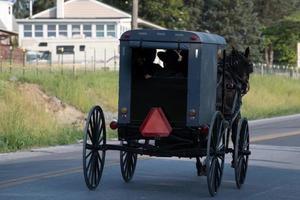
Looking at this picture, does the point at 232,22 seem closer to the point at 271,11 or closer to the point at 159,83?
the point at 271,11

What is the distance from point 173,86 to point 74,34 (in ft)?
182

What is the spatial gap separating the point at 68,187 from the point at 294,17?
8193cm

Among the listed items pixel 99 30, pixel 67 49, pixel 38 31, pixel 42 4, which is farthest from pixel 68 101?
pixel 42 4

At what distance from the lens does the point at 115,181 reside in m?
12.4

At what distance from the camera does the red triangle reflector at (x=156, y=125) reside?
10969mm

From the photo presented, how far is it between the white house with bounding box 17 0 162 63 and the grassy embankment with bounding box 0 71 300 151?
15242 mm

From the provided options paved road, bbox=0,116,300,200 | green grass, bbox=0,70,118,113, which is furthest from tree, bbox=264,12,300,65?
paved road, bbox=0,116,300,200

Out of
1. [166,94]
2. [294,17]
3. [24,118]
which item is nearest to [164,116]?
[166,94]

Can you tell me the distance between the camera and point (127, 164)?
40.8 feet

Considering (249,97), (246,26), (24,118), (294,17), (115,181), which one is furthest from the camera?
(294,17)

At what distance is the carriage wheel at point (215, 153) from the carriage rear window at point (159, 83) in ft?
2.09

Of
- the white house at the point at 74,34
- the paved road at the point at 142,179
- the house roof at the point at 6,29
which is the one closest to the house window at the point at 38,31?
the white house at the point at 74,34

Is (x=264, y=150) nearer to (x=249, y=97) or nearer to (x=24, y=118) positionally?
(x=24, y=118)

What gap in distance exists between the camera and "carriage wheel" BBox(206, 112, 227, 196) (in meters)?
10.6
